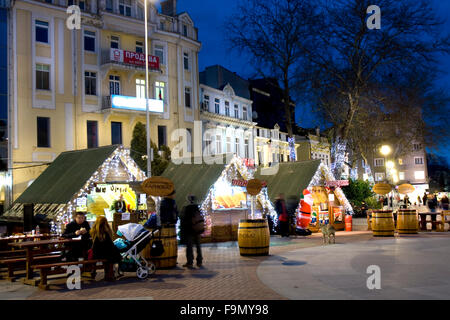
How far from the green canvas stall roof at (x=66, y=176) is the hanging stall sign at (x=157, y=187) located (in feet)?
14.9

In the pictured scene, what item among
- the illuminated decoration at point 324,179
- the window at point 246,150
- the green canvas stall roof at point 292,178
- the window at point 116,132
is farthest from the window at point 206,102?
the illuminated decoration at point 324,179

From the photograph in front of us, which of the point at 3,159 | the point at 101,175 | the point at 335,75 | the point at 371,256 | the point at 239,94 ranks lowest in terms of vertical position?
the point at 371,256

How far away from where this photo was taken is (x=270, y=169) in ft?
80.3

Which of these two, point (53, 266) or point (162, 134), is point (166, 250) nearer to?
point (53, 266)

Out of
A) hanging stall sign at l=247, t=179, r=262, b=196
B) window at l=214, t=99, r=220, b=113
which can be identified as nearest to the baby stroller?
hanging stall sign at l=247, t=179, r=262, b=196

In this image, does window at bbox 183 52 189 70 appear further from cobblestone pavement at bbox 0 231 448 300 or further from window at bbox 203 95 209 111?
cobblestone pavement at bbox 0 231 448 300

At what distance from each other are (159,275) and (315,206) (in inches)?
524

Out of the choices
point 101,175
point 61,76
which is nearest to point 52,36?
point 61,76

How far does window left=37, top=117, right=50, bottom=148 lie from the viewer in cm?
2817

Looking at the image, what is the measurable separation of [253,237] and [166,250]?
274cm

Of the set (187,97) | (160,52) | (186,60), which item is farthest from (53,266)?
(186,60)

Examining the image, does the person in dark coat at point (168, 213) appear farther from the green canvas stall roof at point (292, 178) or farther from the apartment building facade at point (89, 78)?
the apartment building facade at point (89, 78)

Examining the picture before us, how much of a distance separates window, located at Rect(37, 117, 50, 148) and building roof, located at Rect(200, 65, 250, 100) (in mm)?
17830
